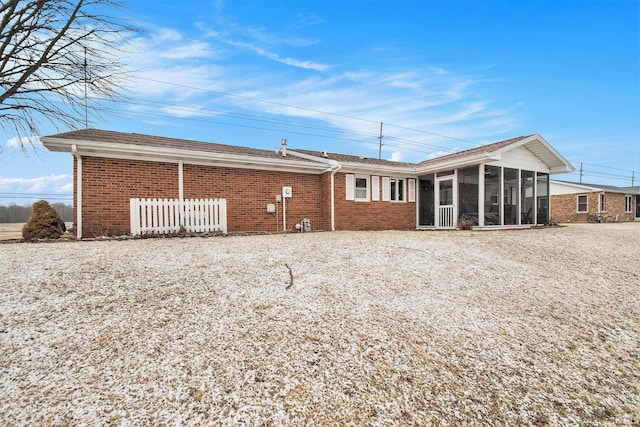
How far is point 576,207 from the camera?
944 inches

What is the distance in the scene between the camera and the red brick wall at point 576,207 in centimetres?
2312

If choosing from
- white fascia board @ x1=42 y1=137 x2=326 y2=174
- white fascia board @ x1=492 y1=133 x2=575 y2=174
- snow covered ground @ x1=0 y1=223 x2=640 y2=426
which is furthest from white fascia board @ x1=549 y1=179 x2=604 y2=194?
white fascia board @ x1=42 y1=137 x2=326 y2=174

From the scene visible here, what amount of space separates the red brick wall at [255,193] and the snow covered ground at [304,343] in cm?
459

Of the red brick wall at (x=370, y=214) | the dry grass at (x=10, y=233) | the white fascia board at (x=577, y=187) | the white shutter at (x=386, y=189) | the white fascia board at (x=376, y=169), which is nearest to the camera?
the dry grass at (x=10, y=233)

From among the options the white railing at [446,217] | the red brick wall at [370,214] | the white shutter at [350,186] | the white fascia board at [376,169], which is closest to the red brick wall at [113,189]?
the red brick wall at [370,214]

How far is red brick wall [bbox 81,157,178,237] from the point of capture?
8.25m

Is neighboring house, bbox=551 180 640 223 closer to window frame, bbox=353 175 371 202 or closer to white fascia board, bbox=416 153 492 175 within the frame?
white fascia board, bbox=416 153 492 175

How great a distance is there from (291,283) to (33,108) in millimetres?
10216

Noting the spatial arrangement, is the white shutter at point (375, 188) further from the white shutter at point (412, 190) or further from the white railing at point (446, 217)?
the white railing at point (446, 217)

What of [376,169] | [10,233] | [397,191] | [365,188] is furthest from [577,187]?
[10,233]

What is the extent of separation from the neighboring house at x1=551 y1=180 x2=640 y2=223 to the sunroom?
1349 centimetres

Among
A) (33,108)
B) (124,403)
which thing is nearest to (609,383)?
(124,403)

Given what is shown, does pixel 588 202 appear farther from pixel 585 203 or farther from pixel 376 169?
pixel 376 169

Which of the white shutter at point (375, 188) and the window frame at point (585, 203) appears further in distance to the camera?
the window frame at point (585, 203)
